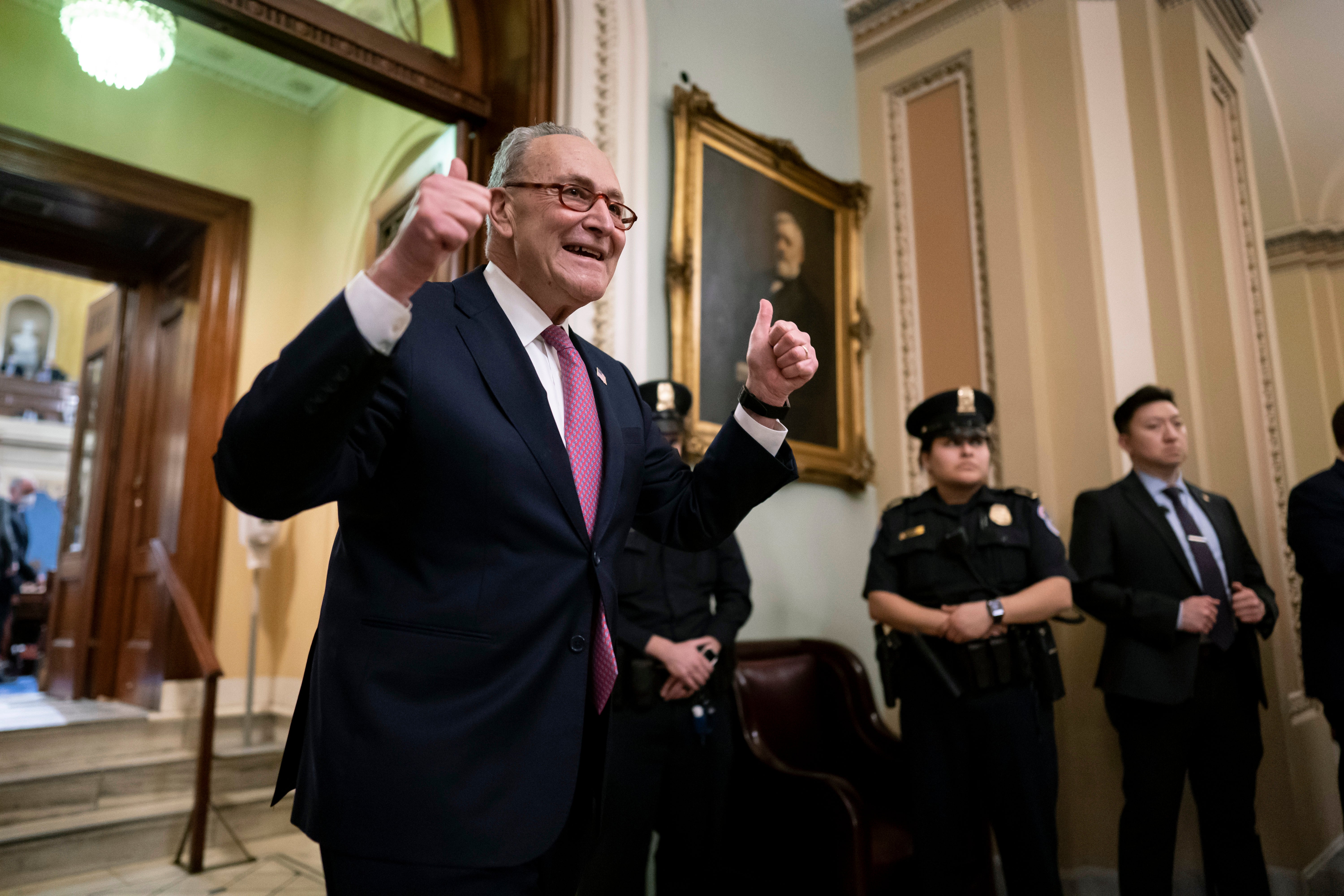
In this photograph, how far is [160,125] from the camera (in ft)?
18.3

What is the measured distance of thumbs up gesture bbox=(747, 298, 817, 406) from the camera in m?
1.17

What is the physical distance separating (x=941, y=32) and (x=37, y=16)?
513 centimetres

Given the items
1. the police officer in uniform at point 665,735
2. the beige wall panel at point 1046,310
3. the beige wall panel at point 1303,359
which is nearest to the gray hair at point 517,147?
the police officer in uniform at point 665,735

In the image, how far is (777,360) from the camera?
3.93ft

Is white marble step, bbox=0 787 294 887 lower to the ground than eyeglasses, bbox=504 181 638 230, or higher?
lower

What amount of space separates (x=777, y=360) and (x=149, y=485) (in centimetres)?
579

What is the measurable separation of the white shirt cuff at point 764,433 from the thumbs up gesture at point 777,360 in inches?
1.4

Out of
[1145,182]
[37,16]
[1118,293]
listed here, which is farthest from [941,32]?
[37,16]

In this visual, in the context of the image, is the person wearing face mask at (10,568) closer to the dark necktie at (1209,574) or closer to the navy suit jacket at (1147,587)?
the navy suit jacket at (1147,587)

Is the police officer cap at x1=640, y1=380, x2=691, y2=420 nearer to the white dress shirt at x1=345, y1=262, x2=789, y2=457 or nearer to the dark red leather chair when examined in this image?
the dark red leather chair

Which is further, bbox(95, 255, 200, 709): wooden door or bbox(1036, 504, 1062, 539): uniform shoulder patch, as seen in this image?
bbox(95, 255, 200, 709): wooden door

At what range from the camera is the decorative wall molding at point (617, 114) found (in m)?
3.25

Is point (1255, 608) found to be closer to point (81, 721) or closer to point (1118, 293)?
point (1118, 293)

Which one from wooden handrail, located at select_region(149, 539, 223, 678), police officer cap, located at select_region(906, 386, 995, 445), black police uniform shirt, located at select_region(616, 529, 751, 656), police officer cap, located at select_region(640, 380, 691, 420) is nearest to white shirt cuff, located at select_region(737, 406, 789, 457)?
black police uniform shirt, located at select_region(616, 529, 751, 656)
